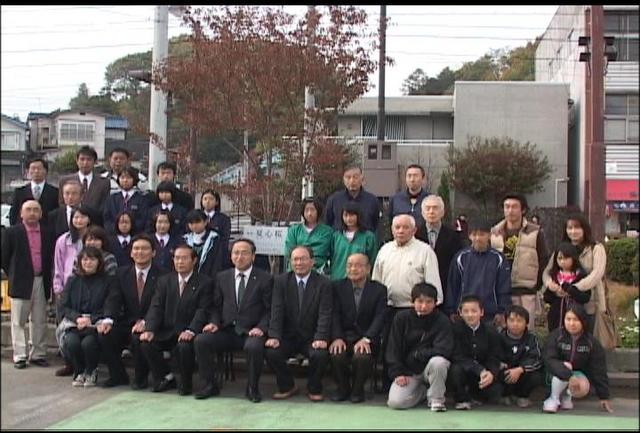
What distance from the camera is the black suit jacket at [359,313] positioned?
21.0 ft

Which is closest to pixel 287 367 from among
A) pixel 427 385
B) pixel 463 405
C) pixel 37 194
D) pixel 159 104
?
pixel 427 385

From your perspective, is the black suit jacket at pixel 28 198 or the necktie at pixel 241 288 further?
the black suit jacket at pixel 28 198

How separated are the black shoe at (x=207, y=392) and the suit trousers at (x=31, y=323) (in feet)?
6.68

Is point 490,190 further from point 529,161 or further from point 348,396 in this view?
point 348,396

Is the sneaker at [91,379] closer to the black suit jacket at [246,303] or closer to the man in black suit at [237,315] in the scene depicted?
the man in black suit at [237,315]

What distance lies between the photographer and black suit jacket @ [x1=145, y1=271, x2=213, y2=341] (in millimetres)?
6676

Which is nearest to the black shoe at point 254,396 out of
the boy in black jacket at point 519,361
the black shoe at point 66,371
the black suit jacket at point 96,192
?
the black shoe at point 66,371

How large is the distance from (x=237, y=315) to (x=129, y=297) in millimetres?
1092

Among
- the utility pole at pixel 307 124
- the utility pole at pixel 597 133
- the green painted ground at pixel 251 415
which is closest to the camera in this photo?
the green painted ground at pixel 251 415

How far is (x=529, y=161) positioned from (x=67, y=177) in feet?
64.2

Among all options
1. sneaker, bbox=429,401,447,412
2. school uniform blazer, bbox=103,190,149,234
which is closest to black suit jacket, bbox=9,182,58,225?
school uniform blazer, bbox=103,190,149,234

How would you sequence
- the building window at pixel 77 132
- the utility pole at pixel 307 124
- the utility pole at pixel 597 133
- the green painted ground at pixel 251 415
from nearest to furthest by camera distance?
the green painted ground at pixel 251 415 < the utility pole at pixel 597 133 < the utility pole at pixel 307 124 < the building window at pixel 77 132

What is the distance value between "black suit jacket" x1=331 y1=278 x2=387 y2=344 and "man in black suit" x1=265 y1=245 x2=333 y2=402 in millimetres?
89

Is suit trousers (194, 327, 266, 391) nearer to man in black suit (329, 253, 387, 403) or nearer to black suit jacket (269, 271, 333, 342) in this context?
black suit jacket (269, 271, 333, 342)
